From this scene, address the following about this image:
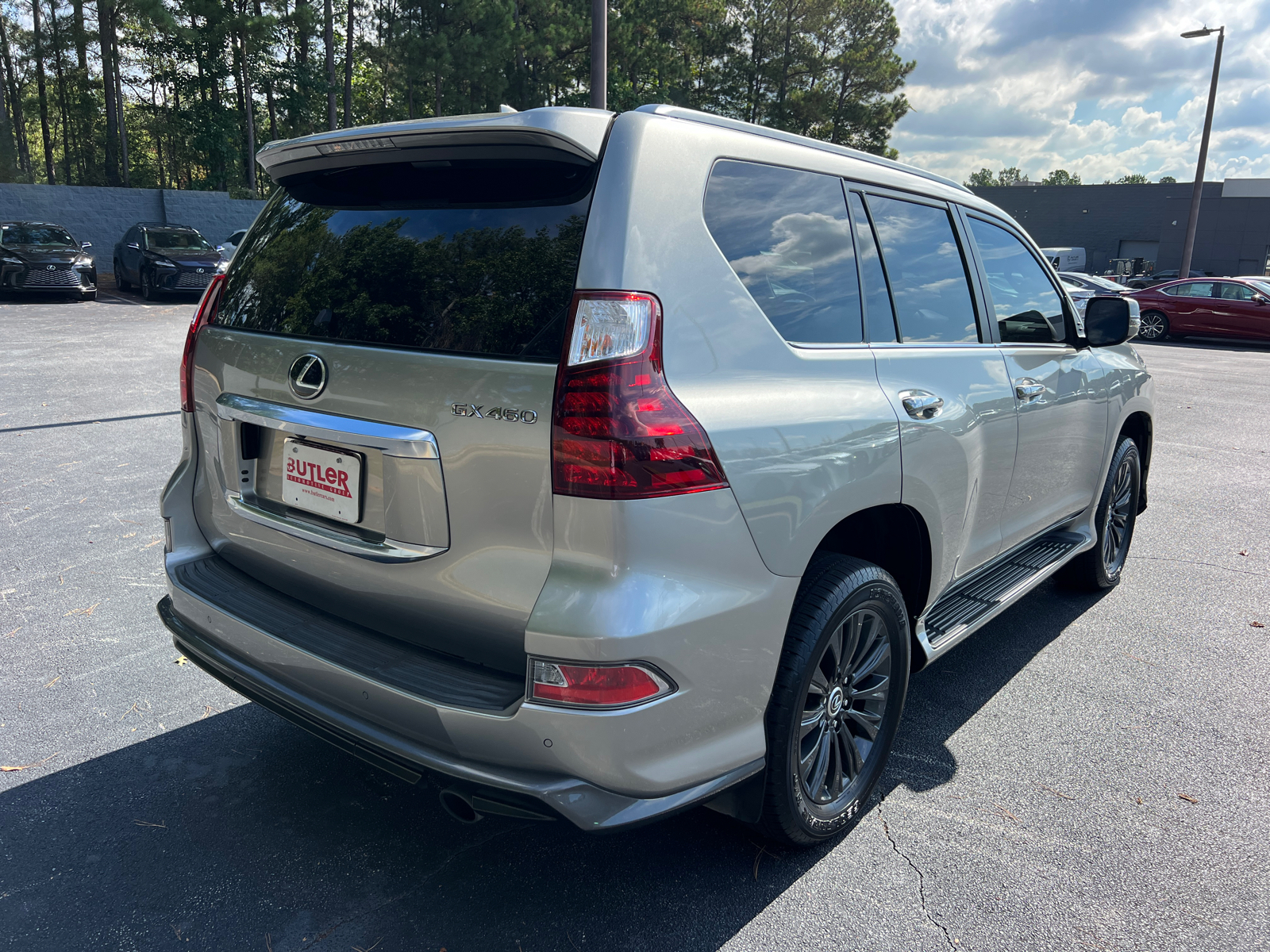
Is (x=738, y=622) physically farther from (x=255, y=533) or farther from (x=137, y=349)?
(x=137, y=349)

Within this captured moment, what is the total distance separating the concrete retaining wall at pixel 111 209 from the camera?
86.9 feet

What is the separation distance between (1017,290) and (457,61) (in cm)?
3023

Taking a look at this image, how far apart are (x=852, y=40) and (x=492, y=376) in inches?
1638

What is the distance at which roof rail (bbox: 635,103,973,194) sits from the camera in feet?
7.23

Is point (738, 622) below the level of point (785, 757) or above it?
above

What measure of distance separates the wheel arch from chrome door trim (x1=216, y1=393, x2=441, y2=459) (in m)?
1.20

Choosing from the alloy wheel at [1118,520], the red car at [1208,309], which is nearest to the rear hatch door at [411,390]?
the alloy wheel at [1118,520]

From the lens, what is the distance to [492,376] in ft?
6.55

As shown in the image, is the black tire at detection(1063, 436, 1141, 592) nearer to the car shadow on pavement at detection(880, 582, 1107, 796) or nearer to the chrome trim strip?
the car shadow on pavement at detection(880, 582, 1107, 796)

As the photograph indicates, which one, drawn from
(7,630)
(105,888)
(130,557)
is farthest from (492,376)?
(130,557)

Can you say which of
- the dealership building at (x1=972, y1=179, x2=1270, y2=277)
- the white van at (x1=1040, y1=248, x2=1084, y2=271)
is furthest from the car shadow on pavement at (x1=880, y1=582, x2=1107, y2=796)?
the dealership building at (x1=972, y1=179, x2=1270, y2=277)

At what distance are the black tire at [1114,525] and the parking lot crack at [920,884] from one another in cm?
242

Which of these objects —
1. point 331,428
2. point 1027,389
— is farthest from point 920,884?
point 331,428

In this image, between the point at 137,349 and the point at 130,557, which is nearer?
the point at 130,557
